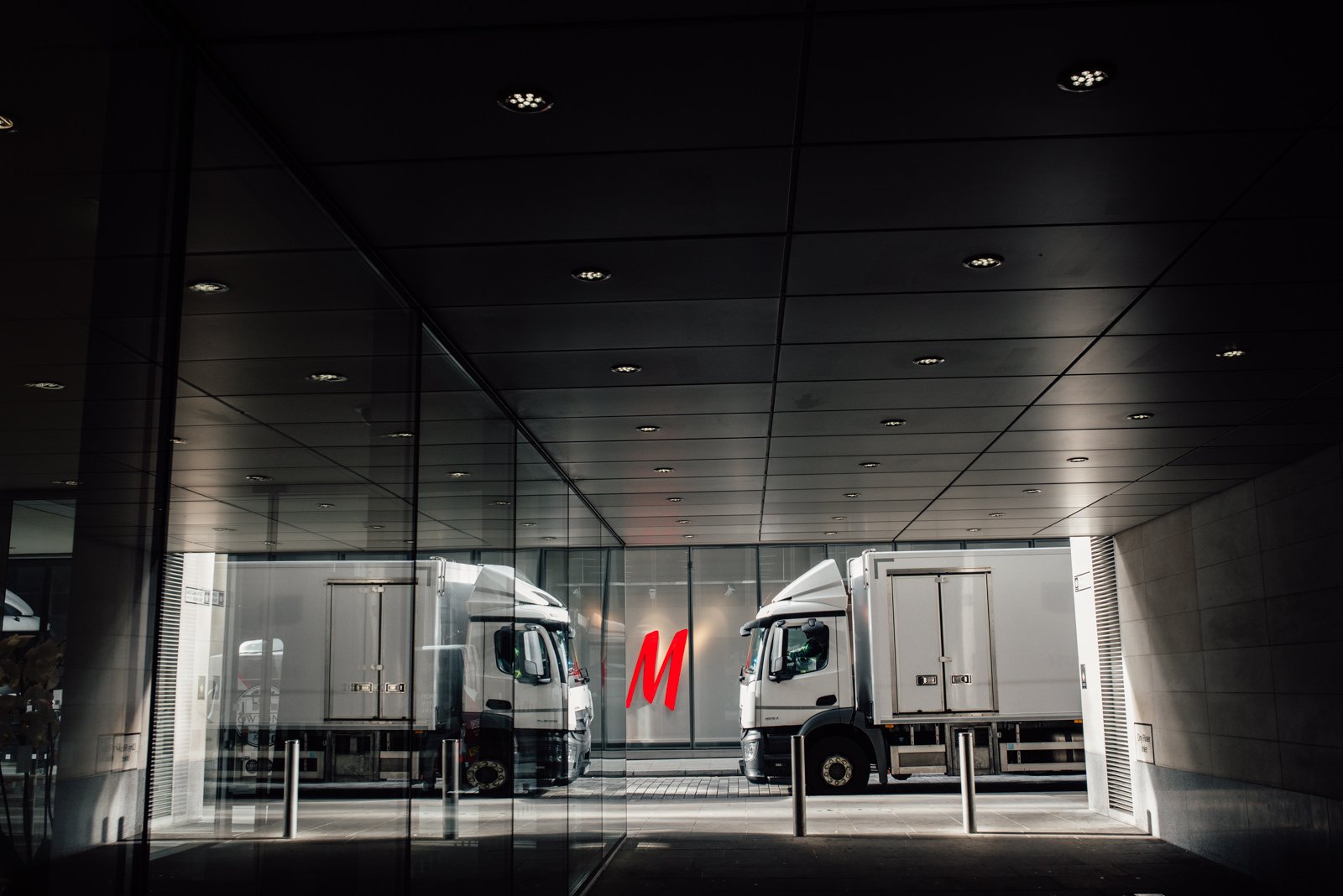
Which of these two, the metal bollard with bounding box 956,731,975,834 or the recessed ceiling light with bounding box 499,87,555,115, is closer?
the recessed ceiling light with bounding box 499,87,555,115

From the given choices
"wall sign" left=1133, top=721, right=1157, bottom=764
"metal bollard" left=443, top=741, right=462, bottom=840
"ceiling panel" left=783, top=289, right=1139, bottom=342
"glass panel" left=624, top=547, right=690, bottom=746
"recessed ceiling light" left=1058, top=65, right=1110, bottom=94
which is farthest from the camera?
"glass panel" left=624, top=547, right=690, bottom=746

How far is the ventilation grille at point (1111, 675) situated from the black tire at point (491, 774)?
881cm

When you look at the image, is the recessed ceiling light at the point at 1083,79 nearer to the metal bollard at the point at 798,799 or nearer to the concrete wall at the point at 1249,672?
the concrete wall at the point at 1249,672

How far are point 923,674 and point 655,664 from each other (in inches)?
267

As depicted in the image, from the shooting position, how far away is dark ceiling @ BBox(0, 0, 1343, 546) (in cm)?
311

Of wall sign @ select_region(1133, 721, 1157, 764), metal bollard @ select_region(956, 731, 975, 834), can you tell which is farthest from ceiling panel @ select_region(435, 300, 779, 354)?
wall sign @ select_region(1133, 721, 1157, 764)

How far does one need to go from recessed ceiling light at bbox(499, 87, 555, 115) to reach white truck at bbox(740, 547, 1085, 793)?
39.1 feet

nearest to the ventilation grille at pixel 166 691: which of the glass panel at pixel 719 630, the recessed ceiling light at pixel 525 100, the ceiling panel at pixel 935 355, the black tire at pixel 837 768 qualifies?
the recessed ceiling light at pixel 525 100

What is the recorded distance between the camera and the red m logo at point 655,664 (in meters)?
20.2

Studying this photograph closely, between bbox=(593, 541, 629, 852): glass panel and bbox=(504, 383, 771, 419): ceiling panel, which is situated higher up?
bbox=(504, 383, 771, 419): ceiling panel

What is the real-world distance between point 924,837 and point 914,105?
385 inches

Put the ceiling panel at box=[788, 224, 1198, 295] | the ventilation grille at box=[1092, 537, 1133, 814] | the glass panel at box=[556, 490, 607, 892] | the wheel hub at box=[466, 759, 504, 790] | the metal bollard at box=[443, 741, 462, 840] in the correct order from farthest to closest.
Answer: the ventilation grille at box=[1092, 537, 1133, 814]
the glass panel at box=[556, 490, 607, 892]
the wheel hub at box=[466, 759, 504, 790]
the metal bollard at box=[443, 741, 462, 840]
the ceiling panel at box=[788, 224, 1198, 295]

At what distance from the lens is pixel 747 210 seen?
14.1 ft

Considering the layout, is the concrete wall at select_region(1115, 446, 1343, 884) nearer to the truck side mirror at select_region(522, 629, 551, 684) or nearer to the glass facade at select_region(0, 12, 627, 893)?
the truck side mirror at select_region(522, 629, 551, 684)
